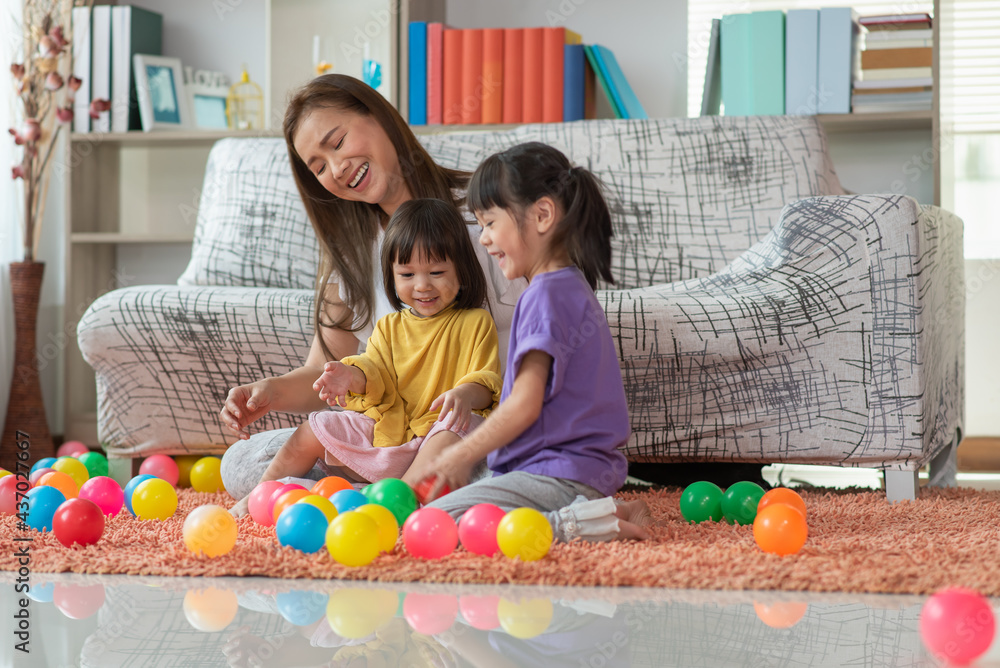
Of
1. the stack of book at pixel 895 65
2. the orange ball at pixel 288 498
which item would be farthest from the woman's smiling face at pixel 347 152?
the stack of book at pixel 895 65

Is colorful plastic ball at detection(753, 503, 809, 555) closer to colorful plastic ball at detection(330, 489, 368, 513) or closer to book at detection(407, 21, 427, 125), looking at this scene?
colorful plastic ball at detection(330, 489, 368, 513)

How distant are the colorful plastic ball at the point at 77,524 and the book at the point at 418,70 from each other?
1.95 m

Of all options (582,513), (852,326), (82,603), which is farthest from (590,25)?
(82,603)

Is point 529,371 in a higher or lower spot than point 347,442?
higher

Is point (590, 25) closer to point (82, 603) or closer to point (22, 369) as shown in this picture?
point (22, 369)

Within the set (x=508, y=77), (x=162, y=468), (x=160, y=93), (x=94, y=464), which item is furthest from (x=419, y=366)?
(x=160, y=93)

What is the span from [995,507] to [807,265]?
52 centimetres

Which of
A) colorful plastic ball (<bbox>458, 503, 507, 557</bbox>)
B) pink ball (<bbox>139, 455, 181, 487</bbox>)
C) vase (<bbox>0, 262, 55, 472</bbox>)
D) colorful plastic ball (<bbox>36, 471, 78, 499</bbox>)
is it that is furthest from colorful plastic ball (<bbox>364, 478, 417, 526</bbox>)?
vase (<bbox>0, 262, 55, 472</bbox>)

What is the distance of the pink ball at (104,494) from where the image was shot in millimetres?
1494

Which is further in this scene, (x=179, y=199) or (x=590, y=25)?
Result: (x=179, y=199)

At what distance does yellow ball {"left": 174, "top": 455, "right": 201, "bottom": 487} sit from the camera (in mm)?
2102

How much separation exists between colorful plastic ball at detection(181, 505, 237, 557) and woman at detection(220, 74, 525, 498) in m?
0.42

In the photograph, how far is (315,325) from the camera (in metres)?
1.79

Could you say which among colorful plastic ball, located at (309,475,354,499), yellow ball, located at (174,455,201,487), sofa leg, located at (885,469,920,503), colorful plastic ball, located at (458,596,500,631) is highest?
colorful plastic ball, located at (309,475,354,499)
